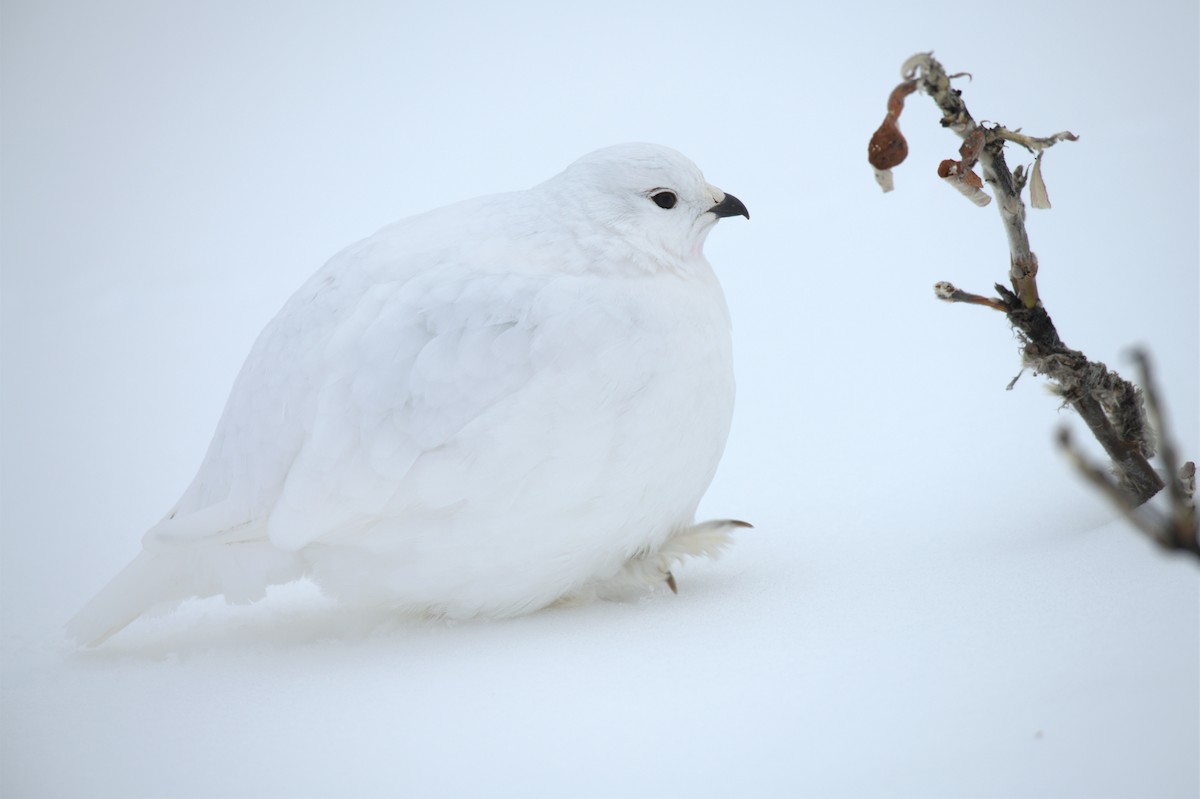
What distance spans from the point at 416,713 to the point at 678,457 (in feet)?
2.70

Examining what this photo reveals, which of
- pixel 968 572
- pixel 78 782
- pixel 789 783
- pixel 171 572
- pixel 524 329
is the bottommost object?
pixel 789 783

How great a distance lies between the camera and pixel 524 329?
2.32 m

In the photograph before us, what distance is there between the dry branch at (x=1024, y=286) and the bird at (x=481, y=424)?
689 mm

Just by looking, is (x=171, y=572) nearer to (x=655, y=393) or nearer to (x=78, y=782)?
(x=78, y=782)

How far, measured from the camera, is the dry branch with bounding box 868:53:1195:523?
192 centimetres

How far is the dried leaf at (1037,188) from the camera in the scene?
2121 millimetres

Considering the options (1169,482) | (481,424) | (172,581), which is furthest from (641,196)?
(1169,482)

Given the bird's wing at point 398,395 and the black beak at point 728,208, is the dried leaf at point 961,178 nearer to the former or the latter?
the black beak at point 728,208

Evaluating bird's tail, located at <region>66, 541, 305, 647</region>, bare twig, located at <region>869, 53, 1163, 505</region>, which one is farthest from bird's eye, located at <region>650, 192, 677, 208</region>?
bird's tail, located at <region>66, 541, 305, 647</region>

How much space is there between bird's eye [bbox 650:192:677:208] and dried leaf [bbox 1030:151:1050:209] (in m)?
0.89

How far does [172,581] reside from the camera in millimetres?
2557

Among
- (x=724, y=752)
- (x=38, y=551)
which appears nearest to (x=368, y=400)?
(x=724, y=752)

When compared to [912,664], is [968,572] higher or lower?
higher

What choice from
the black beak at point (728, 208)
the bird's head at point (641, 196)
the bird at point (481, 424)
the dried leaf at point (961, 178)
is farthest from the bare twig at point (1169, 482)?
the black beak at point (728, 208)
